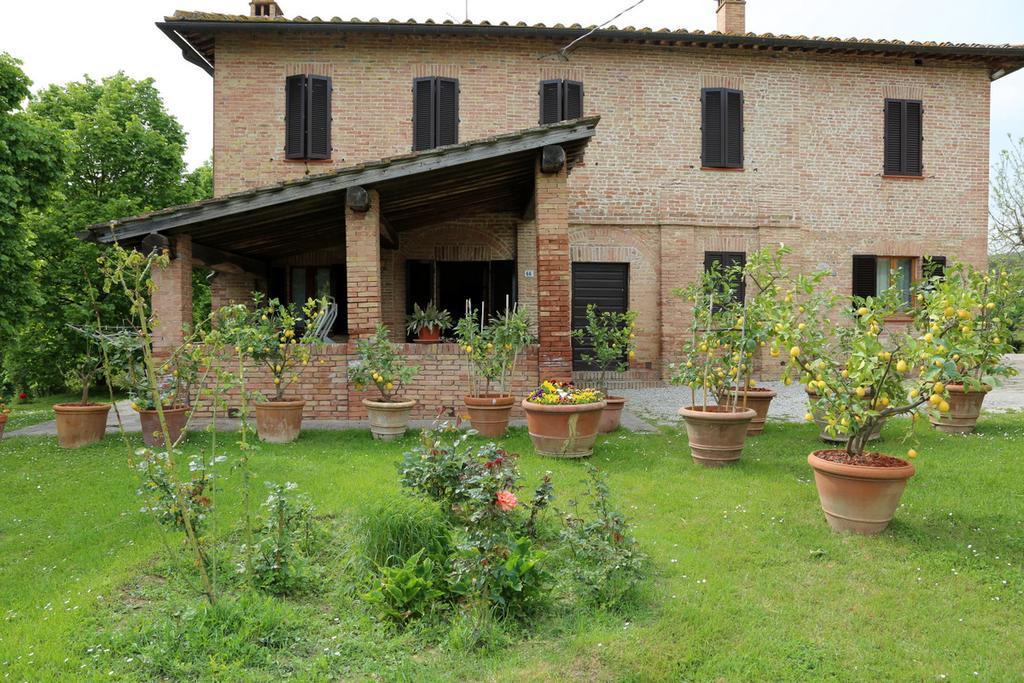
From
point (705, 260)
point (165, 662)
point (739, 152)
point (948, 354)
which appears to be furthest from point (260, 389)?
point (739, 152)

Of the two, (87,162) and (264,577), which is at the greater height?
(87,162)

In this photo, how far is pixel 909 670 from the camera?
2.57 meters

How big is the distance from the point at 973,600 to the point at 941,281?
1947 mm

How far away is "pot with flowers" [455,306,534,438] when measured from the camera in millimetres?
7227

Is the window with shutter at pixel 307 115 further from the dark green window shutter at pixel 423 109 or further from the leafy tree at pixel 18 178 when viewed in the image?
the leafy tree at pixel 18 178

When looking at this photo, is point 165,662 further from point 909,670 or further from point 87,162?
point 87,162

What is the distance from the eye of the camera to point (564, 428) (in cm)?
623

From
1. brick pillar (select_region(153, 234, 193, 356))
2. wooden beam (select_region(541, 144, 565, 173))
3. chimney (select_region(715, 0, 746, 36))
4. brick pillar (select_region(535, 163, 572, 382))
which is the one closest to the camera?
wooden beam (select_region(541, 144, 565, 173))

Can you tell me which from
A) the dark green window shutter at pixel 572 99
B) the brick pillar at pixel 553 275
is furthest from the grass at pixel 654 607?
the dark green window shutter at pixel 572 99

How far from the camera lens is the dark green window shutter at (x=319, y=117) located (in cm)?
1180

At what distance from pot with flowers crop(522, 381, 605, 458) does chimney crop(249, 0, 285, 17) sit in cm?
1119

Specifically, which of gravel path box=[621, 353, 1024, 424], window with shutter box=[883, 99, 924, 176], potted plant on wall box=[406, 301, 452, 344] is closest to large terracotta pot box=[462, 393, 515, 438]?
gravel path box=[621, 353, 1024, 424]

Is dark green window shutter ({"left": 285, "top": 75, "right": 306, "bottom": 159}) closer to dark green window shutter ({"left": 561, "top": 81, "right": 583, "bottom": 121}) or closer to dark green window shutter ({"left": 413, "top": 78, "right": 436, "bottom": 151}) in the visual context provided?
dark green window shutter ({"left": 413, "top": 78, "right": 436, "bottom": 151})

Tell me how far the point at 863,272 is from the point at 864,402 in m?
10.5
